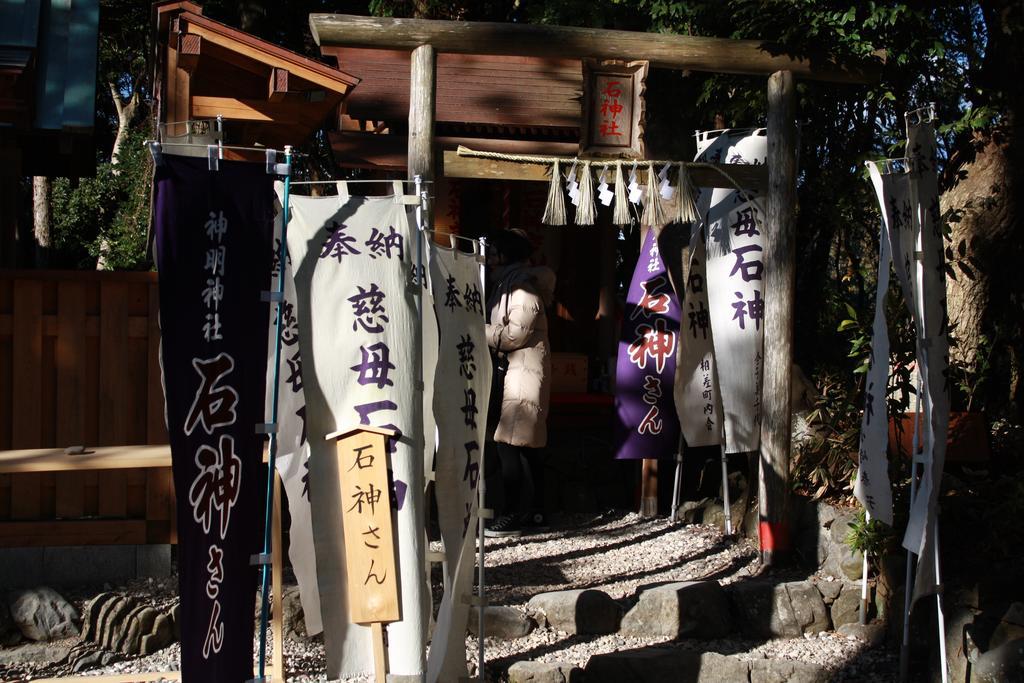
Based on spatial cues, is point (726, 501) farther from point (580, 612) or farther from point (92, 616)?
point (92, 616)

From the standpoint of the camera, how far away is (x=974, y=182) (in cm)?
872

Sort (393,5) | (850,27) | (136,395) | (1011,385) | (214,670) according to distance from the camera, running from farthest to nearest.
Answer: (393,5) < (1011,385) < (850,27) < (136,395) < (214,670)

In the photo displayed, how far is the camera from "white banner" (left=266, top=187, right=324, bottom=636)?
494cm

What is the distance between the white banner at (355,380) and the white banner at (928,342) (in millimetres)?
2731

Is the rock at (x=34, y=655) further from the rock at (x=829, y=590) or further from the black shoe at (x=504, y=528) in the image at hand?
the rock at (x=829, y=590)

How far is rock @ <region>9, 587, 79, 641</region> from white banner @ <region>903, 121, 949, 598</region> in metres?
4.98

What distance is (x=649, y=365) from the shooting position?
8211 mm

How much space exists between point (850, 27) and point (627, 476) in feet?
15.0

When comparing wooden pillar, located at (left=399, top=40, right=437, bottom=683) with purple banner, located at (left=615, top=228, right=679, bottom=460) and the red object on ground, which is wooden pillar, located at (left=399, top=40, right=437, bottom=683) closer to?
purple banner, located at (left=615, top=228, right=679, bottom=460)

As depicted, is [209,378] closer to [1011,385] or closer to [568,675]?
[568,675]

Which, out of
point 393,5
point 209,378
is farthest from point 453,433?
point 393,5

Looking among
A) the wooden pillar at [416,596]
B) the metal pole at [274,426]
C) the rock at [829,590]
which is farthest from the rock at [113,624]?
the rock at [829,590]

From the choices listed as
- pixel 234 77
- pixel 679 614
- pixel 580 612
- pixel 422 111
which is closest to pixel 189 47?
pixel 234 77

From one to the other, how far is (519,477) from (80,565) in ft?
11.4
